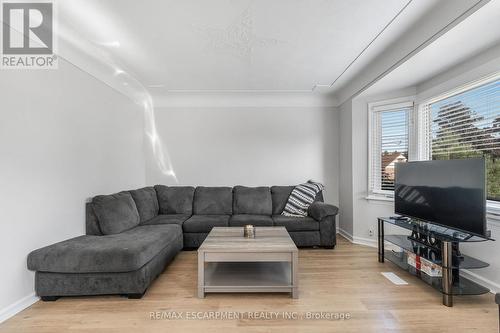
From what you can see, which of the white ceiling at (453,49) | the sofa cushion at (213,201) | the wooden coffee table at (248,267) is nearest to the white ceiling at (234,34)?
the white ceiling at (453,49)

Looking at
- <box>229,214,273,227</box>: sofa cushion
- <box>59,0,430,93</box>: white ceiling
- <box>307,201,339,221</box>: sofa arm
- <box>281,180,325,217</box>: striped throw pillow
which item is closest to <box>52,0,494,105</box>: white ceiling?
<box>59,0,430,93</box>: white ceiling

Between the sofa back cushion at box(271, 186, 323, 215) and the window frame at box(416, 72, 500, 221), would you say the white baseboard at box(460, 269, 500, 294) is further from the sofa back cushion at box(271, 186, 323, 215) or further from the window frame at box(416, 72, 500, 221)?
the sofa back cushion at box(271, 186, 323, 215)

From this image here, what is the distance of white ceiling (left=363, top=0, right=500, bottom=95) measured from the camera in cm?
193

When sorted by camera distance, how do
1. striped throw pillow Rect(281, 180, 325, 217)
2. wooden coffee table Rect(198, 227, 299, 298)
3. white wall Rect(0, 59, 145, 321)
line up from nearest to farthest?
white wall Rect(0, 59, 145, 321)
wooden coffee table Rect(198, 227, 299, 298)
striped throw pillow Rect(281, 180, 325, 217)

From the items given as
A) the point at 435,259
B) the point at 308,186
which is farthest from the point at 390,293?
the point at 308,186

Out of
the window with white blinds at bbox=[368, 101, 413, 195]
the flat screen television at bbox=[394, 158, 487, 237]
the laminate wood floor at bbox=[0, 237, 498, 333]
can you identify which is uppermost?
the window with white blinds at bbox=[368, 101, 413, 195]

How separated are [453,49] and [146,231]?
3.65 meters

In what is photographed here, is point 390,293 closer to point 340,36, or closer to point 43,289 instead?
point 340,36

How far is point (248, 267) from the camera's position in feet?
8.95

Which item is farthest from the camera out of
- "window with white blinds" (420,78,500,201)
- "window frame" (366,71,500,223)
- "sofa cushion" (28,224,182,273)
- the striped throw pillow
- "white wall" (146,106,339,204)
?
"white wall" (146,106,339,204)

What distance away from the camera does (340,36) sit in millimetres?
2598

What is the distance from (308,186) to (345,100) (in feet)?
5.19

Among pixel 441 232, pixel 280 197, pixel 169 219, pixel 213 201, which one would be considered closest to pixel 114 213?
pixel 169 219

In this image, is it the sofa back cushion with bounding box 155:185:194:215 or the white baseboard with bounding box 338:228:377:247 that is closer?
the white baseboard with bounding box 338:228:377:247
